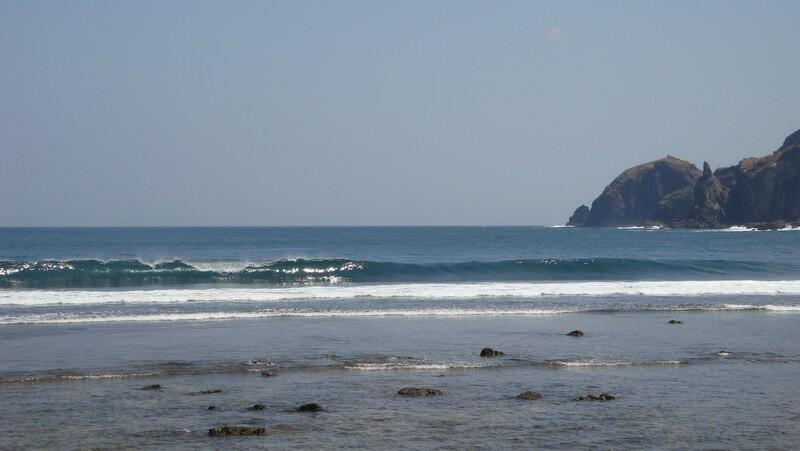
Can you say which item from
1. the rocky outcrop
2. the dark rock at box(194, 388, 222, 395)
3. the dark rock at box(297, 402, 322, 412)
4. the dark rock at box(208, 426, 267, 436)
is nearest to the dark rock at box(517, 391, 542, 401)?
the dark rock at box(297, 402, 322, 412)

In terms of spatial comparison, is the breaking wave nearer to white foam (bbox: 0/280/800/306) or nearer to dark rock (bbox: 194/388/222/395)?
white foam (bbox: 0/280/800/306)

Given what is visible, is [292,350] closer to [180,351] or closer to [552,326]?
[180,351]

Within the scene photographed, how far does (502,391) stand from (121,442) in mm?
5969

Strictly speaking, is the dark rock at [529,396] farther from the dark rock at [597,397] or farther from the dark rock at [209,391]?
the dark rock at [209,391]

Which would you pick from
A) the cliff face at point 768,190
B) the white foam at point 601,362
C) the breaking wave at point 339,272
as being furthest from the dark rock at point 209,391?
the cliff face at point 768,190

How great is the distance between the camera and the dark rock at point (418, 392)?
13109mm

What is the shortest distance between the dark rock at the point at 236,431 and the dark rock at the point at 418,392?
301cm

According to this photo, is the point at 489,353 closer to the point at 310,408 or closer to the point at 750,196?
the point at 310,408

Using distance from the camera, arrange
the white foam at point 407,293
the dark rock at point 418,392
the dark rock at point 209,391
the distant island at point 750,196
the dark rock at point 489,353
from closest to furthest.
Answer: the dark rock at point 418,392 → the dark rock at point 209,391 → the dark rock at point 489,353 → the white foam at point 407,293 → the distant island at point 750,196

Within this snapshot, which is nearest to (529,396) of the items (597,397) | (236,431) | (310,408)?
(597,397)

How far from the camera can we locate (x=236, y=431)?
10656mm

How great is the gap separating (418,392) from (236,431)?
3426 millimetres

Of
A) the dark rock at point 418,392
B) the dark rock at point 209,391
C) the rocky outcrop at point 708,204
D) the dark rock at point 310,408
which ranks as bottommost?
the dark rock at point 209,391

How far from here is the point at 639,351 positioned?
17.9 metres
